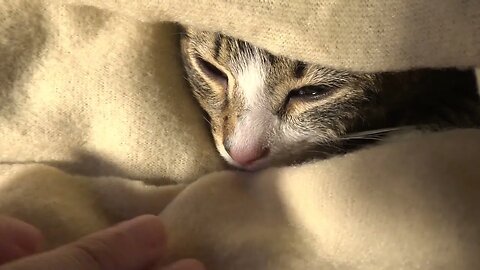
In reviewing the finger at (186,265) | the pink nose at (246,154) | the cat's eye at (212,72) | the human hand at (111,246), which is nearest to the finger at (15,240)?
the human hand at (111,246)

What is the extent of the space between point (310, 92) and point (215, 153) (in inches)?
7.3

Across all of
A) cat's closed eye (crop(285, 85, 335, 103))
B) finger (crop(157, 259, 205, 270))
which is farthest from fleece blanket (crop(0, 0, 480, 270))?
cat's closed eye (crop(285, 85, 335, 103))

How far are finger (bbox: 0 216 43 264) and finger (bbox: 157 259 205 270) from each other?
6.4 inches

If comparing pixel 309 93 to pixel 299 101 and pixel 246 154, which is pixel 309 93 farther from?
pixel 246 154

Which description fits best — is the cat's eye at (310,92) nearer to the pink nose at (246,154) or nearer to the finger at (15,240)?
the pink nose at (246,154)

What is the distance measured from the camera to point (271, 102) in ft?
3.19

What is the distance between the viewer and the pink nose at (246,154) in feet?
3.04

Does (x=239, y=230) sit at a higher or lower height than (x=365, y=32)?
lower

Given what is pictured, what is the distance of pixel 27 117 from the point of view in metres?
0.93

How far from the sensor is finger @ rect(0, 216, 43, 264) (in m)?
0.74

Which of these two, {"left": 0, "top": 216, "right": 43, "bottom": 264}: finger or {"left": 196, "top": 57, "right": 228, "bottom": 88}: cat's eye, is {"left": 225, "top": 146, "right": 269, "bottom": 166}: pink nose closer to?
{"left": 196, "top": 57, "right": 228, "bottom": 88}: cat's eye

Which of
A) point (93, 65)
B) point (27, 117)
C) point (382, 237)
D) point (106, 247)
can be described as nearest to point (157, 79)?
point (93, 65)

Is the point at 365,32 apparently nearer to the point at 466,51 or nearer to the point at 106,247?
the point at 466,51

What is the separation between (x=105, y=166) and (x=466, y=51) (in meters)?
0.54
